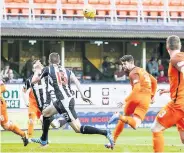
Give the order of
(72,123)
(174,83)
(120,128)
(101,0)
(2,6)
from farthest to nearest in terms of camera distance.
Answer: (101,0) < (2,6) < (120,128) < (72,123) < (174,83)

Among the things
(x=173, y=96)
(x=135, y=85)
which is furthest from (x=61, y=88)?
(x=173, y=96)

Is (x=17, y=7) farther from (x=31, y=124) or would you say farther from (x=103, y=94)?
(x=31, y=124)

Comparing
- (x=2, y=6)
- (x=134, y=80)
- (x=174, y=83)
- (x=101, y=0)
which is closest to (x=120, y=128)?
(x=134, y=80)

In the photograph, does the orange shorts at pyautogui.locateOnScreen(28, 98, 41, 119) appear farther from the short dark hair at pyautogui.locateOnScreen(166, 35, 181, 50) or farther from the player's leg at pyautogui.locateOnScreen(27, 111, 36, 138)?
the short dark hair at pyautogui.locateOnScreen(166, 35, 181, 50)

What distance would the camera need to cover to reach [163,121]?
14.4 metres

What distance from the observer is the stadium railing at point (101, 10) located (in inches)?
1467

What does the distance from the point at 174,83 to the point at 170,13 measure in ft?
84.8

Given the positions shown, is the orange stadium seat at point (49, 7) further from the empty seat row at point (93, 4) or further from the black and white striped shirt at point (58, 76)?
the black and white striped shirt at point (58, 76)

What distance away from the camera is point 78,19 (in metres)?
37.7

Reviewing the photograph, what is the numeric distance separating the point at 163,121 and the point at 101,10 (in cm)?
2472

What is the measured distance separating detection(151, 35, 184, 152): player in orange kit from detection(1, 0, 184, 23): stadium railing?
22.5m

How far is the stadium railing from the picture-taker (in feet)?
122

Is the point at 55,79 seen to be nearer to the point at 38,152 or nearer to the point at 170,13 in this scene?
the point at 38,152

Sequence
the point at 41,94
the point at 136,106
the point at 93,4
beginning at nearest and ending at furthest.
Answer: the point at 136,106 < the point at 41,94 < the point at 93,4
